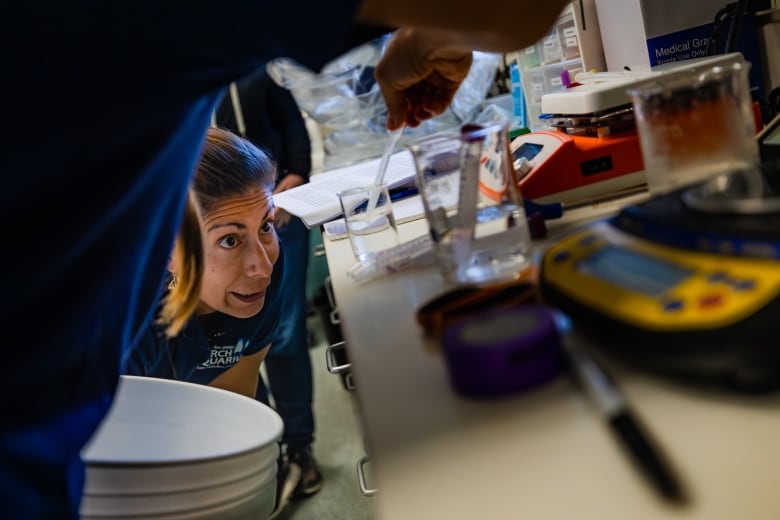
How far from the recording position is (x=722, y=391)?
16.6 inches

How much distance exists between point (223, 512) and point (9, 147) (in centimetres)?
45

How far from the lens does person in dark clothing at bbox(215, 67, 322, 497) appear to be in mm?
1978

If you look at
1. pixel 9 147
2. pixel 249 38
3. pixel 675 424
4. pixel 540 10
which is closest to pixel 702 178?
pixel 540 10

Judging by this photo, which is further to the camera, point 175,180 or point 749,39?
point 749,39

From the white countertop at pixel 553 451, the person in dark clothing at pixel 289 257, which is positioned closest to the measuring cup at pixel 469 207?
the white countertop at pixel 553 451

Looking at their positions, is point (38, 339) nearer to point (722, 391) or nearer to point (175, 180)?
point (175, 180)

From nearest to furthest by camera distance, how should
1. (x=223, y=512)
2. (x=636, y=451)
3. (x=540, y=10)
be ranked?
(x=636, y=451), (x=540, y=10), (x=223, y=512)

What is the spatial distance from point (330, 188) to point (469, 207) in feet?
2.19

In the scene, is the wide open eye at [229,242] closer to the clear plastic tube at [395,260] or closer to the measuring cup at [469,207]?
the clear plastic tube at [395,260]

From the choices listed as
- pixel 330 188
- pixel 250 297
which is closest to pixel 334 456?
pixel 250 297

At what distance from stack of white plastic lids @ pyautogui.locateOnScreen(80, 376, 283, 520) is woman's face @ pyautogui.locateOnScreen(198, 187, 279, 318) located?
1.86ft

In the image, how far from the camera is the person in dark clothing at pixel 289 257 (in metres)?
1.98

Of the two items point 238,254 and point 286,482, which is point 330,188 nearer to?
point 238,254

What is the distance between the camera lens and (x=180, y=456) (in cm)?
83
